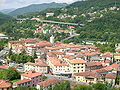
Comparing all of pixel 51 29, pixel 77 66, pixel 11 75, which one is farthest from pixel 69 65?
pixel 51 29

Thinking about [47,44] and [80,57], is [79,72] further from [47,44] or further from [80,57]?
[47,44]

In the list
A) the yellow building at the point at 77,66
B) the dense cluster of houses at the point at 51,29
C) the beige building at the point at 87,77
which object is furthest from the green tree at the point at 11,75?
the dense cluster of houses at the point at 51,29

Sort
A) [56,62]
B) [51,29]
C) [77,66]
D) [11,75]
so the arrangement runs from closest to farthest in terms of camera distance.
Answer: [11,75]
[77,66]
[56,62]
[51,29]

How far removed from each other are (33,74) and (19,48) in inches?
374

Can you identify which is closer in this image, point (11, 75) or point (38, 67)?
point (11, 75)

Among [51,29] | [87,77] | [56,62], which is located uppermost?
[51,29]

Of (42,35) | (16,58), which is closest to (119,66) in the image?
(16,58)

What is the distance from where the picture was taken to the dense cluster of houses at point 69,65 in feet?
58.3

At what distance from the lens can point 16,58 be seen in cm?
2338

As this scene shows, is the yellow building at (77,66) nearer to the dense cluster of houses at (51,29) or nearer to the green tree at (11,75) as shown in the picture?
the green tree at (11,75)

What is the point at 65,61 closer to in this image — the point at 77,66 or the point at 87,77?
the point at 77,66

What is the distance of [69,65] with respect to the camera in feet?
67.0

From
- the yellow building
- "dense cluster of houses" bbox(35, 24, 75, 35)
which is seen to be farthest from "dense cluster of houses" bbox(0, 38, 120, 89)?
"dense cluster of houses" bbox(35, 24, 75, 35)

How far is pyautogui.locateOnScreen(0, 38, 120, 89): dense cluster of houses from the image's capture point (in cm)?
1777
